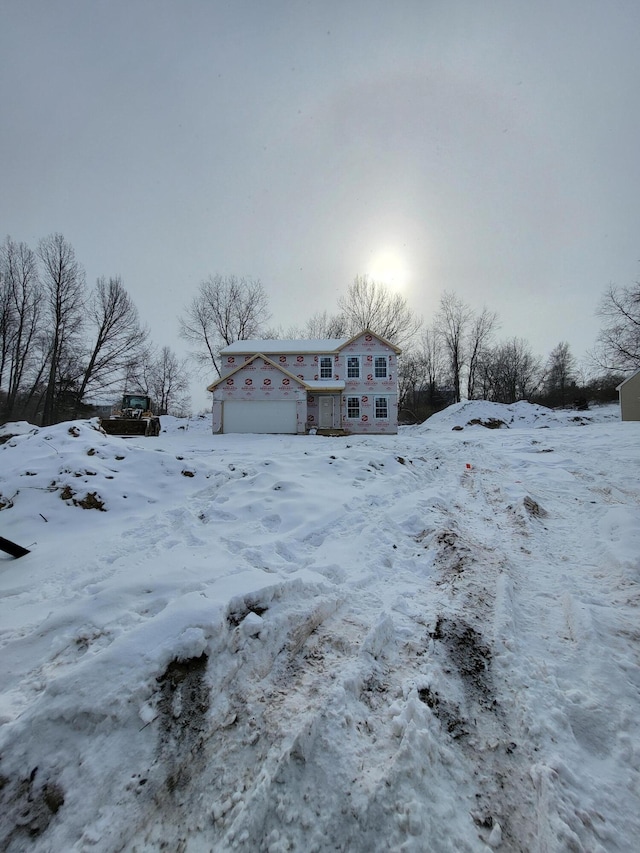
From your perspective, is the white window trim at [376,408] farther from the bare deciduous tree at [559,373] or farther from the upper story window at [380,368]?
the bare deciduous tree at [559,373]

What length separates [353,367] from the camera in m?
21.0

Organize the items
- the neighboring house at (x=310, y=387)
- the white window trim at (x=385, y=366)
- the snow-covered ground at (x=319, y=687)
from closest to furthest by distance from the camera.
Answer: the snow-covered ground at (x=319, y=687)
the neighboring house at (x=310, y=387)
the white window trim at (x=385, y=366)

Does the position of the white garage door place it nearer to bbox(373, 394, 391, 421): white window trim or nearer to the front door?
the front door

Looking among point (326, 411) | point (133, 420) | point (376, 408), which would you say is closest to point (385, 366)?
point (376, 408)

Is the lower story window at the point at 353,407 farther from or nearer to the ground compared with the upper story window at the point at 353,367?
nearer to the ground

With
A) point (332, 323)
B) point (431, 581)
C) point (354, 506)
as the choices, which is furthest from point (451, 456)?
point (332, 323)

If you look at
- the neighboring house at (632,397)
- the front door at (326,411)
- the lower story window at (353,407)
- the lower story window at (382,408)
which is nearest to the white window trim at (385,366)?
the lower story window at (382,408)

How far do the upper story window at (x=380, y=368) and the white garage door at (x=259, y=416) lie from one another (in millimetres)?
5620

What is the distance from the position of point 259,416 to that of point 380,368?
8.00m

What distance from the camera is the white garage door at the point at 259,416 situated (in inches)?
755

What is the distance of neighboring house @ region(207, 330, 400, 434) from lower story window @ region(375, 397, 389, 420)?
2.4 inches

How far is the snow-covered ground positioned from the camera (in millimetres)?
1287

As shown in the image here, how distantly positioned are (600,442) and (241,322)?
2996 centimetres

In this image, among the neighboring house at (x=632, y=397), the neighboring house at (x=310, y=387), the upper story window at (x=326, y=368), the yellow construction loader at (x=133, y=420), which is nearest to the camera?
the yellow construction loader at (x=133, y=420)
